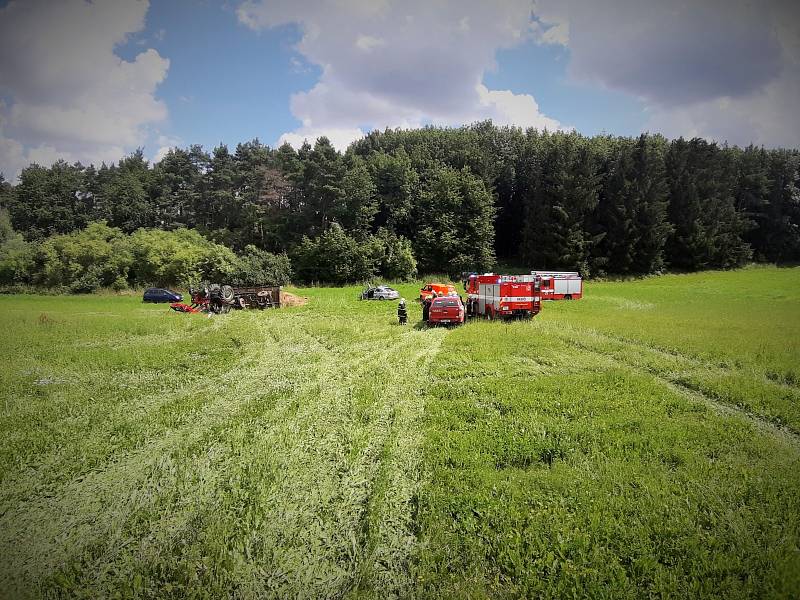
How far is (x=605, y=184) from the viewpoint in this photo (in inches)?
2346

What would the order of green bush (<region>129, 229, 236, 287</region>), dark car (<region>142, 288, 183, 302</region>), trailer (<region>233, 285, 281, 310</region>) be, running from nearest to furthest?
trailer (<region>233, 285, 281, 310</region>), dark car (<region>142, 288, 183, 302</region>), green bush (<region>129, 229, 236, 287</region>)

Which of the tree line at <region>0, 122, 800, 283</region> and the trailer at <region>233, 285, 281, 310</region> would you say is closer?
the trailer at <region>233, 285, 281, 310</region>

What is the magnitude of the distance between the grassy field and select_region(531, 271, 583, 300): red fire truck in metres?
20.3

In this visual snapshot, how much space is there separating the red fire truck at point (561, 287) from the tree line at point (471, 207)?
732 inches

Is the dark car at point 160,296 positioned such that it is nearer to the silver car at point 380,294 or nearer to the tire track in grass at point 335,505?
the silver car at point 380,294

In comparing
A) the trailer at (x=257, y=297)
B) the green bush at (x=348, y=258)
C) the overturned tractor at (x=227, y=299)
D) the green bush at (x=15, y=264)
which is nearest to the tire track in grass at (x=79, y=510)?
the overturned tractor at (x=227, y=299)

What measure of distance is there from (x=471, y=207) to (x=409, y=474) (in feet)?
180

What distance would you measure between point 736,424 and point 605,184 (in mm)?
58895

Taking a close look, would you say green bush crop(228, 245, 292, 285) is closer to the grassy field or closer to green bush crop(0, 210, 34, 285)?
green bush crop(0, 210, 34, 285)

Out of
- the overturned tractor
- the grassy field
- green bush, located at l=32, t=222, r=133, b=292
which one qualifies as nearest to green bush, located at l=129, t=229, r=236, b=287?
green bush, located at l=32, t=222, r=133, b=292

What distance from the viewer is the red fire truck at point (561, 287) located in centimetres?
3576

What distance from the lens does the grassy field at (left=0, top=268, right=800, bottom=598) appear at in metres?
5.38

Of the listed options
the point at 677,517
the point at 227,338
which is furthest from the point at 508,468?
the point at 227,338

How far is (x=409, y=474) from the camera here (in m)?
7.51
